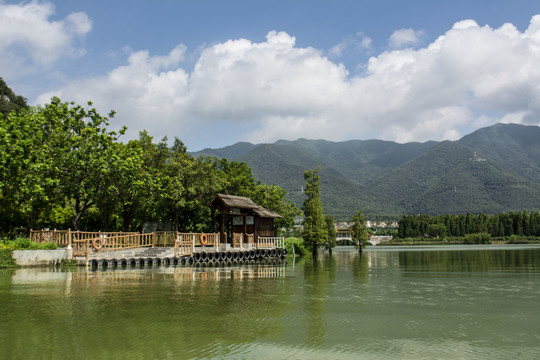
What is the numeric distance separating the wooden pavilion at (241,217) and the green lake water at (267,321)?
2045 centimetres

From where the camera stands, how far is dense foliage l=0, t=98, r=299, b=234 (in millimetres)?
30781

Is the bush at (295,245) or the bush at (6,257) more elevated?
the bush at (6,257)

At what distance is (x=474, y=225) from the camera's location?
432ft

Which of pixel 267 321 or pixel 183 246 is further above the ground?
pixel 183 246

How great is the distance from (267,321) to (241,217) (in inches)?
1252

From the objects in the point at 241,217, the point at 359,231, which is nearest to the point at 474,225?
the point at 359,231

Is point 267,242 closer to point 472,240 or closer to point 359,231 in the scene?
point 359,231

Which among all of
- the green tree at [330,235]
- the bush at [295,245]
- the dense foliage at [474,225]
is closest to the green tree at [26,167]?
the bush at [295,245]

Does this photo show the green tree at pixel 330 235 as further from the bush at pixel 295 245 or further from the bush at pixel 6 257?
the bush at pixel 6 257

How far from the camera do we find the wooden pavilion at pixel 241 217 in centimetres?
3991

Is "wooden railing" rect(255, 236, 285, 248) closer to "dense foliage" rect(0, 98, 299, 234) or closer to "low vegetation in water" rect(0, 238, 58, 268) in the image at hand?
"dense foliage" rect(0, 98, 299, 234)

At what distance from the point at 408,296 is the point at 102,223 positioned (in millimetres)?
32040

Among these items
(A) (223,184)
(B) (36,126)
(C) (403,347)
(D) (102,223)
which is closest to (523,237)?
→ (A) (223,184)

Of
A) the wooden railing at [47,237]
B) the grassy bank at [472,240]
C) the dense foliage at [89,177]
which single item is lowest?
the grassy bank at [472,240]
